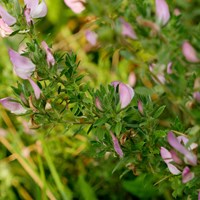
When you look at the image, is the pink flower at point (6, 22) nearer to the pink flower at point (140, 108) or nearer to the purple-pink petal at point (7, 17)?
the purple-pink petal at point (7, 17)

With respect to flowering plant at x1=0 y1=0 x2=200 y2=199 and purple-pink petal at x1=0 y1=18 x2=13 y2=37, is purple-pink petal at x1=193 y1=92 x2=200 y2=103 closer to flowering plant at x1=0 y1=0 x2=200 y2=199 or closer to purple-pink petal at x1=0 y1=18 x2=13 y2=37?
flowering plant at x1=0 y1=0 x2=200 y2=199

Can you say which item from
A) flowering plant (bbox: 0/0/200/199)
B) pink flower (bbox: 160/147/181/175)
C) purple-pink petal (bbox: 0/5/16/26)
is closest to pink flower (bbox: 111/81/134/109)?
flowering plant (bbox: 0/0/200/199)

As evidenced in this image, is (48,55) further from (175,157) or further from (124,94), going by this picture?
(175,157)

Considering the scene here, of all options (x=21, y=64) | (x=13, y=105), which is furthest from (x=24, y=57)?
(x=13, y=105)

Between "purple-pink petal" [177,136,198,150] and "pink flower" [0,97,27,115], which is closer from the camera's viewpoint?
"purple-pink petal" [177,136,198,150]

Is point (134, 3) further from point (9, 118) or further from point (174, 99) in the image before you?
point (9, 118)

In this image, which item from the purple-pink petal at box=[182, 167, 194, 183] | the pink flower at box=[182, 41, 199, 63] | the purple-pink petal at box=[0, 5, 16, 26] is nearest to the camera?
the pink flower at box=[182, 41, 199, 63]

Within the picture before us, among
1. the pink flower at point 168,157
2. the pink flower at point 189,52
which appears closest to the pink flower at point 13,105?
the pink flower at point 168,157
